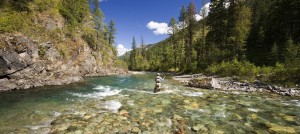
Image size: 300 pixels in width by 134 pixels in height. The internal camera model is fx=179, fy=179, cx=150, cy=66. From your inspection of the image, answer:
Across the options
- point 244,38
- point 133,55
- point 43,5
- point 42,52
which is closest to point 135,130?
point 42,52

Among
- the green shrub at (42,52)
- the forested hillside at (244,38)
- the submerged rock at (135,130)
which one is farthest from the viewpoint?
the forested hillside at (244,38)

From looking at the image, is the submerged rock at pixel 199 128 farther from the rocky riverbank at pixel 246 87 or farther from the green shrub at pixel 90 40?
the green shrub at pixel 90 40

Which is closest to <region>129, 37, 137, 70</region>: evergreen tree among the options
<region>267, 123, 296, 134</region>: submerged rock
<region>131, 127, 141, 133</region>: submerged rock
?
<region>131, 127, 141, 133</region>: submerged rock

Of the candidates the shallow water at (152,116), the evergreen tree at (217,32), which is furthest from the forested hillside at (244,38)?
the shallow water at (152,116)

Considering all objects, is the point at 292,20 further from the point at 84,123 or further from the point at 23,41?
the point at 23,41

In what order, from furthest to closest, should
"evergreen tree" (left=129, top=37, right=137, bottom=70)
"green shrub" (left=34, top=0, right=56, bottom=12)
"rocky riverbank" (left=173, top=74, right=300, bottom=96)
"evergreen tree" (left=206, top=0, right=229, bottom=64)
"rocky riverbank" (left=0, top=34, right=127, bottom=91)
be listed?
"evergreen tree" (left=129, top=37, right=137, bottom=70) < "evergreen tree" (left=206, top=0, right=229, bottom=64) < "green shrub" (left=34, top=0, right=56, bottom=12) < "rocky riverbank" (left=0, top=34, right=127, bottom=91) < "rocky riverbank" (left=173, top=74, right=300, bottom=96)

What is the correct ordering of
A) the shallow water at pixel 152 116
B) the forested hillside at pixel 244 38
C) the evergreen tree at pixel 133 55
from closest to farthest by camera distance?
the shallow water at pixel 152 116
the forested hillside at pixel 244 38
the evergreen tree at pixel 133 55

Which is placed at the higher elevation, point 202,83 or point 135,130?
point 202,83

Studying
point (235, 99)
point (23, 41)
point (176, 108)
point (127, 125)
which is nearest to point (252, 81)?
point (235, 99)

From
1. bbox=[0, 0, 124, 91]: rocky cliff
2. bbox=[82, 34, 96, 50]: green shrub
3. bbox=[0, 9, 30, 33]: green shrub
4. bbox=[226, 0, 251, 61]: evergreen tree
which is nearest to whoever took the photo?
bbox=[0, 0, 124, 91]: rocky cliff

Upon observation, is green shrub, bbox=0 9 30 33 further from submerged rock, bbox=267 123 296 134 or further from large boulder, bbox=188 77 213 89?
submerged rock, bbox=267 123 296 134

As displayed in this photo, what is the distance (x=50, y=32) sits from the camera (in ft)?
85.4

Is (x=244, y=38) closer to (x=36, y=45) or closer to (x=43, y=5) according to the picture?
(x=36, y=45)

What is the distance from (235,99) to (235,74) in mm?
13378
